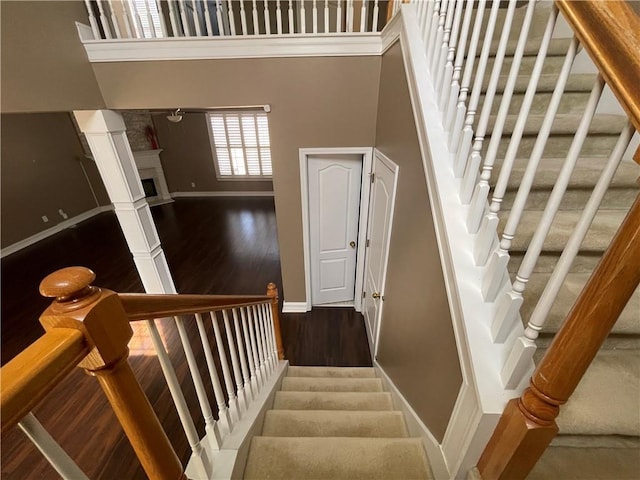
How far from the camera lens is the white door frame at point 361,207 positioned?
2.68 meters

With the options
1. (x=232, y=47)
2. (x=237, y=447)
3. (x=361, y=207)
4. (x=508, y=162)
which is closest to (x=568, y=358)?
(x=508, y=162)

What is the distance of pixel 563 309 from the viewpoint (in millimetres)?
953

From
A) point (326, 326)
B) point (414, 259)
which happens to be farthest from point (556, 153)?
point (326, 326)

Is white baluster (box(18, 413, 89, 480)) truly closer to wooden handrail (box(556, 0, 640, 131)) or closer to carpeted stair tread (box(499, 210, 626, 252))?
wooden handrail (box(556, 0, 640, 131))

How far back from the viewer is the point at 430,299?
1265mm

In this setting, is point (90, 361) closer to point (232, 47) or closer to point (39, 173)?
point (232, 47)

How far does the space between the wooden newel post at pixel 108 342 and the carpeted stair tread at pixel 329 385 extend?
1.73m

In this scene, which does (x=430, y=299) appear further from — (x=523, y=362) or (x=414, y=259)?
(x=523, y=362)

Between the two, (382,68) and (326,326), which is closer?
(382,68)

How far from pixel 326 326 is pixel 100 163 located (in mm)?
3052

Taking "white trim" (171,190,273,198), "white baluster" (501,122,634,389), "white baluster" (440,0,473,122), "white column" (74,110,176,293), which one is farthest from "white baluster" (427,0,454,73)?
"white trim" (171,190,273,198)

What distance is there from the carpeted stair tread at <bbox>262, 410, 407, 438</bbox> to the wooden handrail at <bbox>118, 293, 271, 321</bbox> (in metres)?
0.95

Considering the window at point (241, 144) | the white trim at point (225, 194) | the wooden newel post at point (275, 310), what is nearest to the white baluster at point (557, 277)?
the wooden newel post at point (275, 310)

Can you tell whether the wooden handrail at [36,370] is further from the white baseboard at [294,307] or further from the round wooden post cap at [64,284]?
the white baseboard at [294,307]
